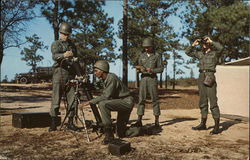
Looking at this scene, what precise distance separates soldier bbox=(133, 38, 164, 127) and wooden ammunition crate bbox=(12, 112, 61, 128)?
6.93 ft

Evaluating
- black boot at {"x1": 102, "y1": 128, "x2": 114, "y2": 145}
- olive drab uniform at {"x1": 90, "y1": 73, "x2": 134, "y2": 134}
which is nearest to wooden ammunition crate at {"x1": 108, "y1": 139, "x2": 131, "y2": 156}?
black boot at {"x1": 102, "y1": 128, "x2": 114, "y2": 145}

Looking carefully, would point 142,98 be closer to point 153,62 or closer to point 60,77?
point 153,62

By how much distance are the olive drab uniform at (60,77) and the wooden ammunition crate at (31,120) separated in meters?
0.70

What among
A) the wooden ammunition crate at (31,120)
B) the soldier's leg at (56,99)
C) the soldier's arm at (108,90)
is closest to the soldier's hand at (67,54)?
the soldier's leg at (56,99)

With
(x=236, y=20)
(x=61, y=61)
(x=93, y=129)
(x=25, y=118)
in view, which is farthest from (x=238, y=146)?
(x=236, y=20)

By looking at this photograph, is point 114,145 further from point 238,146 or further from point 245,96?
point 245,96

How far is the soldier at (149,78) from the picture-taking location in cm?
670

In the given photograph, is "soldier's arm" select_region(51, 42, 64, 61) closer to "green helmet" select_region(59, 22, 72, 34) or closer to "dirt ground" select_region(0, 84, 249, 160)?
"green helmet" select_region(59, 22, 72, 34)

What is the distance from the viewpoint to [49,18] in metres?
17.6

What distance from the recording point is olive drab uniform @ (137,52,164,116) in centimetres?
671

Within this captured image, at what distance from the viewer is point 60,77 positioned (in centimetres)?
630

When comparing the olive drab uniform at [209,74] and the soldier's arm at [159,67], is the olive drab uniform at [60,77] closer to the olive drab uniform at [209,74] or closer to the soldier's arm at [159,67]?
the soldier's arm at [159,67]

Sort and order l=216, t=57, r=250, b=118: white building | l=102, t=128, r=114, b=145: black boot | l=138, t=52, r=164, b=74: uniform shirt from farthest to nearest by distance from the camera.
Result: 1. l=216, t=57, r=250, b=118: white building
2. l=138, t=52, r=164, b=74: uniform shirt
3. l=102, t=128, r=114, b=145: black boot

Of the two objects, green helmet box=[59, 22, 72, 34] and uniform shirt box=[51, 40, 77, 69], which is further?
green helmet box=[59, 22, 72, 34]
